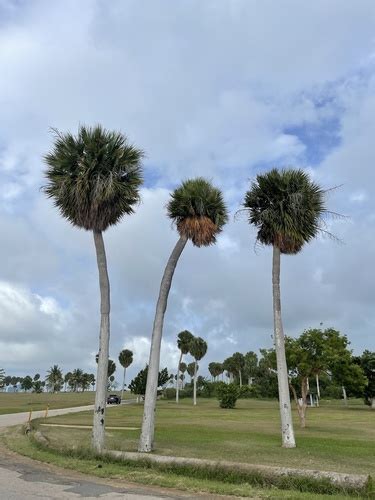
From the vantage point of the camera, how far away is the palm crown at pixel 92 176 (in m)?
18.1

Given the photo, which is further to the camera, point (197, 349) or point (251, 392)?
point (251, 392)

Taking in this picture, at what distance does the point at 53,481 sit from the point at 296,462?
294 inches

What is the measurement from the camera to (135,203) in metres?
19.4

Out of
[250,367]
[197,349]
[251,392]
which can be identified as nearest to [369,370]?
[197,349]

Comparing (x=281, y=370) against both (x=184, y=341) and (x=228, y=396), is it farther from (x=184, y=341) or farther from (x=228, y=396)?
(x=184, y=341)

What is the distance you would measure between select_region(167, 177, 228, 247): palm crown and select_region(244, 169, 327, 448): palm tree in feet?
9.13

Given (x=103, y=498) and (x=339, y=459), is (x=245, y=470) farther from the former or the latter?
(x=339, y=459)

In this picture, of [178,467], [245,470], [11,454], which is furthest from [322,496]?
[11,454]

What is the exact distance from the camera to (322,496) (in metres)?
9.95

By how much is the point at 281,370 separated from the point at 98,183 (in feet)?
34.3

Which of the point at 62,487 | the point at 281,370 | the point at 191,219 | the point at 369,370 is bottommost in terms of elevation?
the point at 62,487

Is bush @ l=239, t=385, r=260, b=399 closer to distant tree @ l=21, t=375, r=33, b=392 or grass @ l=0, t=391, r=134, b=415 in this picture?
grass @ l=0, t=391, r=134, b=415

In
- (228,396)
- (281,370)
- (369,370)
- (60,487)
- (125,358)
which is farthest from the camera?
(125,358)

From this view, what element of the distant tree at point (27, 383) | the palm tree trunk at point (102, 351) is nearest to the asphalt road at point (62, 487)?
the palm tree trunk at point (102, 351)
